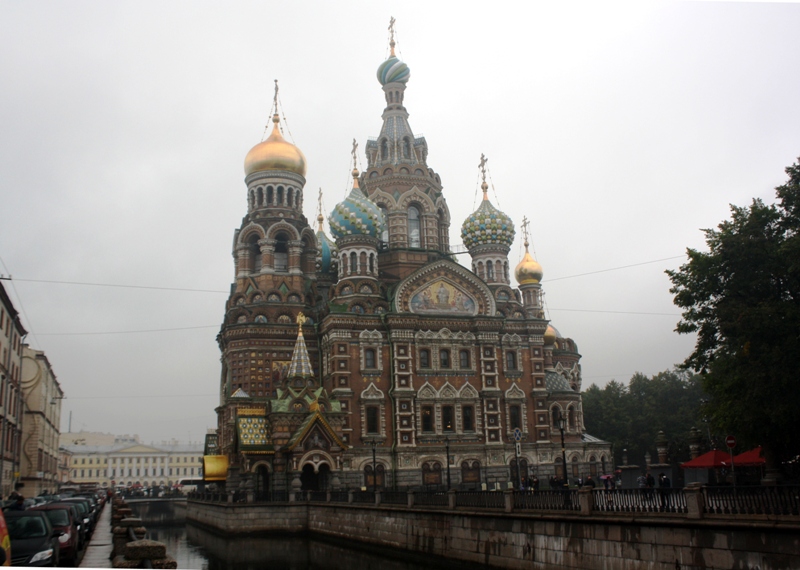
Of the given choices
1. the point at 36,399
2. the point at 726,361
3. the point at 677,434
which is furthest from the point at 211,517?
the point at 677,434

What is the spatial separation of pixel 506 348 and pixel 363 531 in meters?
19.6

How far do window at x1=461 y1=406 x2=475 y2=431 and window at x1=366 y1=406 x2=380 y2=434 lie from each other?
4.85 m

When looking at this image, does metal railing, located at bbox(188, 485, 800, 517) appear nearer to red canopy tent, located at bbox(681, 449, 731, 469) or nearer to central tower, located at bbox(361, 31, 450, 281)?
red canopy tent, located at bbox(681, 449, 731, 469)

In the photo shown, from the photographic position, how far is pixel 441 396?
4275 centimetres

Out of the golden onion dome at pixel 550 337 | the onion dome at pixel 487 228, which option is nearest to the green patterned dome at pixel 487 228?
the onion dome at pixel 487 228

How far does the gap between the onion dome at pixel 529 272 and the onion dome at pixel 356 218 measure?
11.9 meters

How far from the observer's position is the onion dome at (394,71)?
52.3m

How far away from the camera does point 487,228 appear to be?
159 feet

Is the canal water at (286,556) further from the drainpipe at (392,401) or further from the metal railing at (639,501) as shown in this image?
the drainpipe at (392,401)

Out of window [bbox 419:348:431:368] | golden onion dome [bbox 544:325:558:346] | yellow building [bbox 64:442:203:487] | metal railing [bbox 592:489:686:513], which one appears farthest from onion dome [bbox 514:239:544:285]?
yellow building [bbox 64:442:203:487]

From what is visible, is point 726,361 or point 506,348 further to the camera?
point 506,348

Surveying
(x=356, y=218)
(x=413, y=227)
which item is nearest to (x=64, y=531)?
(x=356, y=218)

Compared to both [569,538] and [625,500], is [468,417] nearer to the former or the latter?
[569,538]

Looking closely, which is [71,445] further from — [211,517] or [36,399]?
[211,517]
